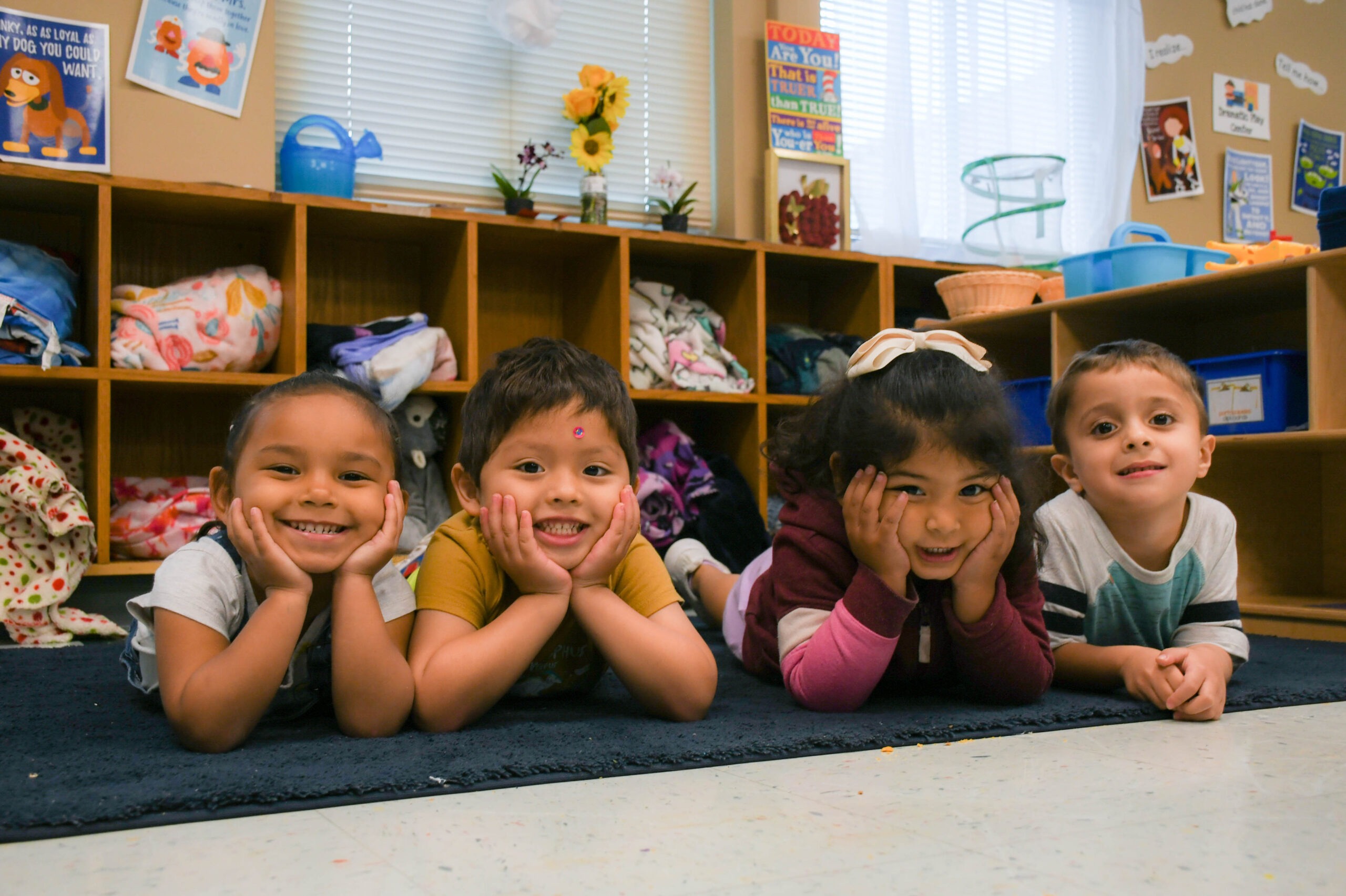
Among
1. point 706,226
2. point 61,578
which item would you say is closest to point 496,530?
point 61,578

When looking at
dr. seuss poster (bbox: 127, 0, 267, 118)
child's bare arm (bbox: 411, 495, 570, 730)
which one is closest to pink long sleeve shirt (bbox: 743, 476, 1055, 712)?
child's bare arm (bbox: 411, 495, 570, 730)

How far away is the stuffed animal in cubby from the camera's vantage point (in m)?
2.77

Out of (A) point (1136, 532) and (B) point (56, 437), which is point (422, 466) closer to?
(B) point (56, 437)

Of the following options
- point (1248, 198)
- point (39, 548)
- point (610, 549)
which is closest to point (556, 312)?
point (39, 548)

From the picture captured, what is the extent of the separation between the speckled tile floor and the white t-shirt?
0.33 m

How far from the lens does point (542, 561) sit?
1.16 meters

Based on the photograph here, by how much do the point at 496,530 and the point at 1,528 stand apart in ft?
5.15

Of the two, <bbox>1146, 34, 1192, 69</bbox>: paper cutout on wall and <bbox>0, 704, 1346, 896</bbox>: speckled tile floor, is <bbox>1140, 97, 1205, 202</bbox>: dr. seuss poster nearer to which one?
<bbox>1146, 34, 1192, 69</bbox>: paper cutout on wall

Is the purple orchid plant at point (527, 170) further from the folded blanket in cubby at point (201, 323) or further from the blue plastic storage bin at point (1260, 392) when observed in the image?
the blue plastic storage bin at point (1260, 392)

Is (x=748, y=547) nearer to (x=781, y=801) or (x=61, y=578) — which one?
(x=61, y=578)

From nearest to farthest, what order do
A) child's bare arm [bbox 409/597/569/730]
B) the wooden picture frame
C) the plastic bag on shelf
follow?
1. child's bare arm [bbox 409/597/569/730]
2. the plastic bag on shelf
3. the wooden picture frame

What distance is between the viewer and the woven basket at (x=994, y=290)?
9.93 ft

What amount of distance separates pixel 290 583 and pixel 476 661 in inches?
8.4

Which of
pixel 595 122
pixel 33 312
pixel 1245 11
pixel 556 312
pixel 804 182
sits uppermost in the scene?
pixel 1245 11
